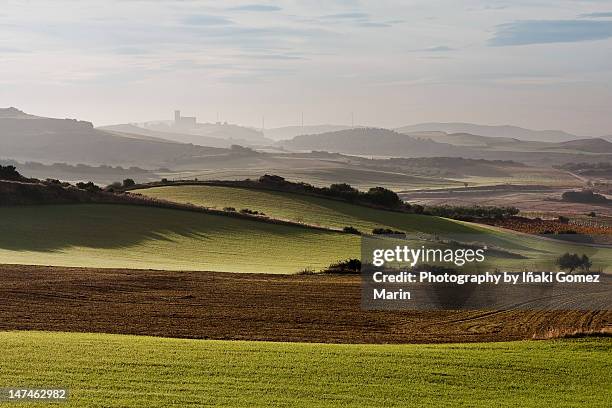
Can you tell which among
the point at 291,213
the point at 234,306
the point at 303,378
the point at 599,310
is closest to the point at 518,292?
the point at 599,310

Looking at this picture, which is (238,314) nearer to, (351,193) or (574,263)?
(574,263)

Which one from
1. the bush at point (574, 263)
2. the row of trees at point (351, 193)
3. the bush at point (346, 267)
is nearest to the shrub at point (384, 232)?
the row of trees at point (351, 193)

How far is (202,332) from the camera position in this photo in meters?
25.1

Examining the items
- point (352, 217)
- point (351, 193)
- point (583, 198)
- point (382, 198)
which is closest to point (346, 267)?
point (352, 217)

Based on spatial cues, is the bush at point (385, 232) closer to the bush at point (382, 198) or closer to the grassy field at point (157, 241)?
the grassy field at point (157, 241)

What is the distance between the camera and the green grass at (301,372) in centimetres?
1780

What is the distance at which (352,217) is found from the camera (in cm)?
6894

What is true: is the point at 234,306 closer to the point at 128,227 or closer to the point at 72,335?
the point at 72,335

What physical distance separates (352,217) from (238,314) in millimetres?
41213

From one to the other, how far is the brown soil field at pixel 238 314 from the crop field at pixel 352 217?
2314 centimetres

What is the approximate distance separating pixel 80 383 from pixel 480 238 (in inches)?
1935

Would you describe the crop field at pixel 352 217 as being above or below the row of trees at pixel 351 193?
below

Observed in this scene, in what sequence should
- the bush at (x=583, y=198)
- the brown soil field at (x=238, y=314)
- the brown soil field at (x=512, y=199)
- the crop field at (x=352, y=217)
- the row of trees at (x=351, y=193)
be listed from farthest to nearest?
the bush at (x=583, y=198)
the brown soil field at (x=512, y=199)
the row of trees at (x=351, y=193)
the crop field at (x=352, y=217)
the brown soil field at (x=238, y=314)

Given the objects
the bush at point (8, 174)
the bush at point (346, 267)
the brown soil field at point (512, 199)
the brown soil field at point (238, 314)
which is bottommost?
the brown soil field at point (238, 314)
